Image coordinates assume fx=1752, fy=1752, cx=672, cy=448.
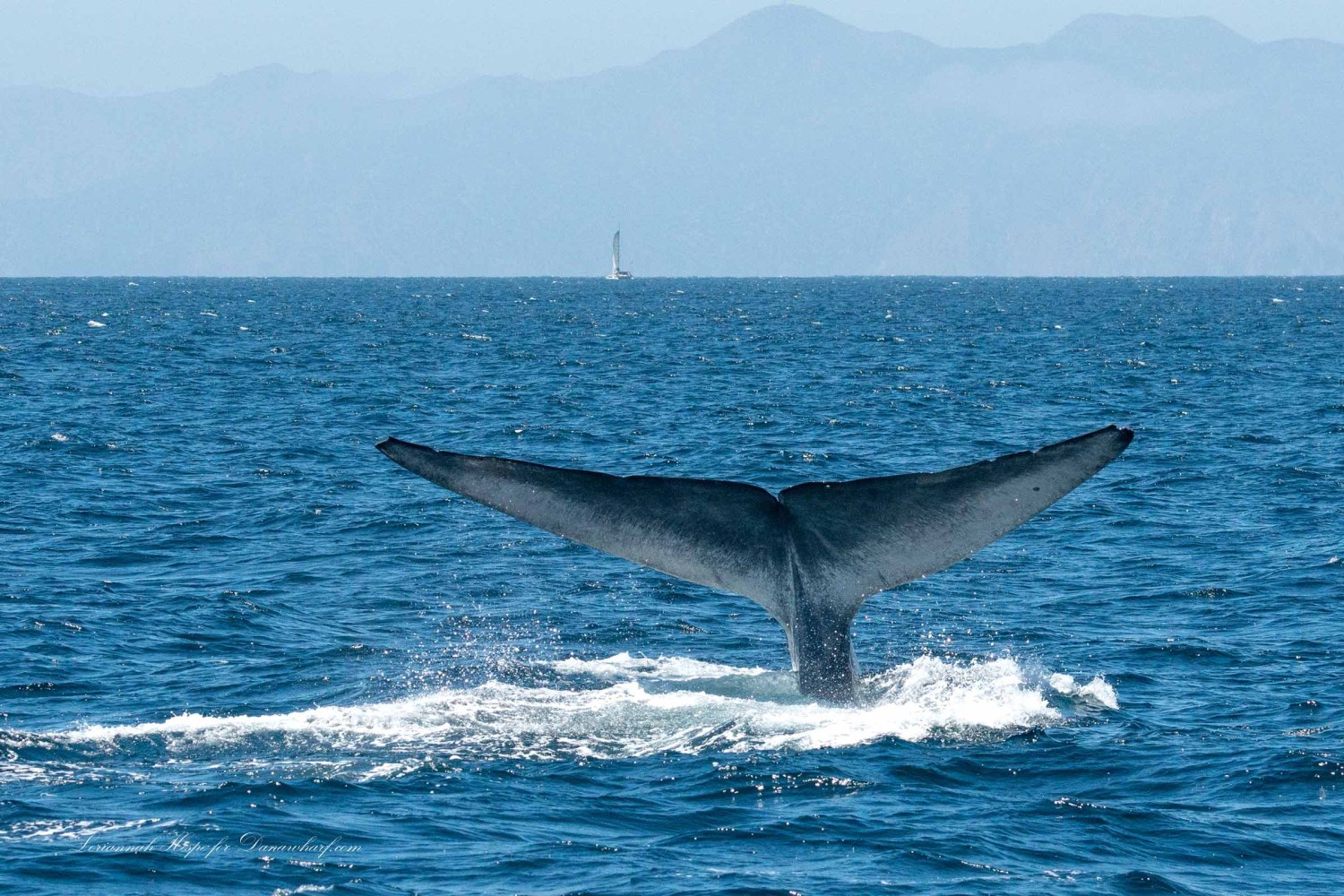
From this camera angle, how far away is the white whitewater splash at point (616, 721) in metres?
12.7

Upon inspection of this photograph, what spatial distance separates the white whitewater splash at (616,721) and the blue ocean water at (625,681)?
0.16ft

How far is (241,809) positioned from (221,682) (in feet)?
13.5

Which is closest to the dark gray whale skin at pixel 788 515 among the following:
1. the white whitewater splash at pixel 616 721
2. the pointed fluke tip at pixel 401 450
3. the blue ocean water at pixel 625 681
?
the pointed fluke tip at pixel 401 450

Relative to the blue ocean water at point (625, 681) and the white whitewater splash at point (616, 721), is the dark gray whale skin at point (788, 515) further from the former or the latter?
the white whitewater splash at point (616, 721)

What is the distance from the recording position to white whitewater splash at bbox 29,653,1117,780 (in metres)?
12.7

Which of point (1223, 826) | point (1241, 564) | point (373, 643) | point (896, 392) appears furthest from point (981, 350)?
point (1223, 826)

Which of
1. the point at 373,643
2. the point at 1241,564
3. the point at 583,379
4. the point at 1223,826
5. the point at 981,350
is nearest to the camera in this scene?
the point at 1223,826

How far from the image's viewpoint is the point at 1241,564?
20.8m

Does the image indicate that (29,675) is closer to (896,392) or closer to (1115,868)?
(1115,868)

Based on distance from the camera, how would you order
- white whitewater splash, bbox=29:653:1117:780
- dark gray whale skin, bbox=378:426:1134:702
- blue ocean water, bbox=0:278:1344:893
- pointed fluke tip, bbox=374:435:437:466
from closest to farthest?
pointed fluke tip, bbox=374:435:437:466 < dark gray whale skin, bbox=378:426:1134:702 < blue ocean water, bbox=0:278:1344:893 < white whitewater splash, bbox=29:653:1117:780

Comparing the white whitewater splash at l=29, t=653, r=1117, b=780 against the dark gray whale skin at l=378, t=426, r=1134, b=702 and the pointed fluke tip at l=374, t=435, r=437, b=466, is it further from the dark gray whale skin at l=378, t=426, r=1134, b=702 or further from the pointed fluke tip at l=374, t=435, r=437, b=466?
the pointed fluke tip at l=374, t=435, r=437, b=466

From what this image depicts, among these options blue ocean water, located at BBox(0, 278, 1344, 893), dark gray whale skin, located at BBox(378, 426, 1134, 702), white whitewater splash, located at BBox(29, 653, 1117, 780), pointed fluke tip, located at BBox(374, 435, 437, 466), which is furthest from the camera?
white whitewater splash, located at BBox(29, 653, 1117, 780)

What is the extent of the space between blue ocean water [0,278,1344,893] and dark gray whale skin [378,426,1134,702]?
1686 mm

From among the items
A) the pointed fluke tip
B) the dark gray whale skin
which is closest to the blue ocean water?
the dark gray whale skin
